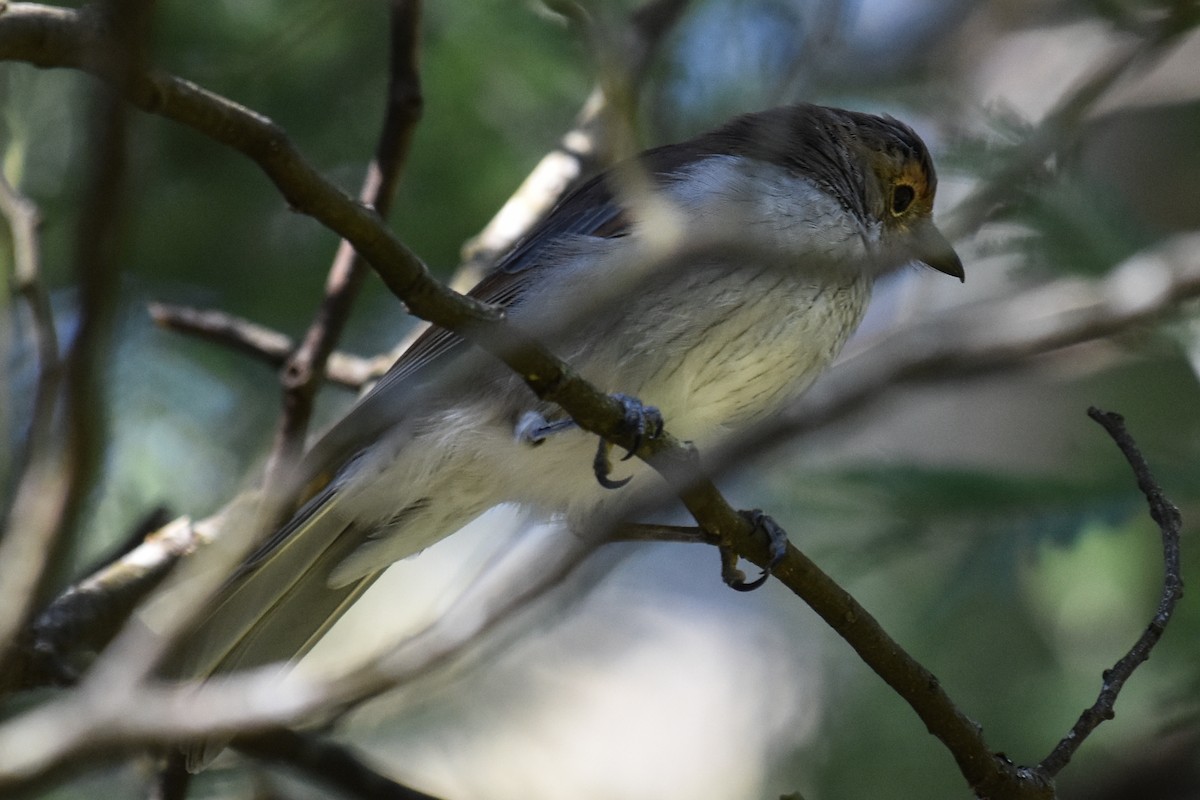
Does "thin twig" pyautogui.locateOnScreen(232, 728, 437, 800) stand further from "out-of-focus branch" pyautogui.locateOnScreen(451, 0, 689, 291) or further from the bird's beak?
the bird's beak

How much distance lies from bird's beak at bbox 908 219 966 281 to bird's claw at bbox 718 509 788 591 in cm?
157

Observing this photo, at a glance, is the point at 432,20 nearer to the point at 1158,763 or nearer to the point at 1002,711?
the point at 1002,711

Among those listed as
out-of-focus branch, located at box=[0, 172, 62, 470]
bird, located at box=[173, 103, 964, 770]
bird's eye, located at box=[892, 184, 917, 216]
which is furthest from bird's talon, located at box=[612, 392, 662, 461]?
bird's eye, located at box=[892, 184, 917, 216]

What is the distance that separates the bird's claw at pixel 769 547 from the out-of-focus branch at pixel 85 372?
5.47 ft

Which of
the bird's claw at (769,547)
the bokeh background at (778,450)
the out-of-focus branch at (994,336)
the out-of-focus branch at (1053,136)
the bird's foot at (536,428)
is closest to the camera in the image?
the bird's claw at (769,547)

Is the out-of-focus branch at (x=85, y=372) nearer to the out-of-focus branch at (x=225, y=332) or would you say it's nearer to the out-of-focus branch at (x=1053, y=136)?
the out-of-focus branch at (x=225, y=332)

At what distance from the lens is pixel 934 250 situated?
481cm

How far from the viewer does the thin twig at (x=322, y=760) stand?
3.61 meters

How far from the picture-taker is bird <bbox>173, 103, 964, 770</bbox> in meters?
3.78

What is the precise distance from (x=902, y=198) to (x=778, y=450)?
1.03 meters

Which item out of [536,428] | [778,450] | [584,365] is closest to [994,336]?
[778,450]

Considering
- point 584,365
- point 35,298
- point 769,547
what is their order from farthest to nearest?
point 584,365, point 769,547, point 35,298

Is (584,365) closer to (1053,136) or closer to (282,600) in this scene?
(282,600)

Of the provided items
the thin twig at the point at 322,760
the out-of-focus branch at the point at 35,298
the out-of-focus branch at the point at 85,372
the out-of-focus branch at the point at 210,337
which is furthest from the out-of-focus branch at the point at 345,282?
the out-of-focus branch at the point at 85,372
